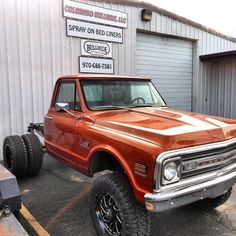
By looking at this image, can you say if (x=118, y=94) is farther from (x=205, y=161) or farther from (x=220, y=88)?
(x=220, y=88)

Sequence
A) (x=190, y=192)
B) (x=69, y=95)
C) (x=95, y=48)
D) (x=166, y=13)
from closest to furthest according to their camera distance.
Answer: (x=190, y=192) < (x=69, y=95) < (x=95, y=48) < (x=166, y=13)

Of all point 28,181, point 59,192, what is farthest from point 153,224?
Result: point 28,181

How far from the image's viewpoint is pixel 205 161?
2678 millimetres

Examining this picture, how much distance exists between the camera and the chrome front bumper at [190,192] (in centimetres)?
236

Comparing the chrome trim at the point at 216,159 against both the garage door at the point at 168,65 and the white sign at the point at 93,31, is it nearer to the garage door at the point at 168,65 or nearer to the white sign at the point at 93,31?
the white sign at the point at 93,31

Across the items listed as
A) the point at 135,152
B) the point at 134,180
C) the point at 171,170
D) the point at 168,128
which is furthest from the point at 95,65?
the point at 171,170

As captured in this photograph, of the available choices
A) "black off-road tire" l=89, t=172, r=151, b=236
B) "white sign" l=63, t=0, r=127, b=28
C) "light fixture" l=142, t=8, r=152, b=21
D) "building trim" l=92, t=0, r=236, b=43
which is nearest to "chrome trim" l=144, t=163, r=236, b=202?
"black off-road tire" l=89, t=172, r=151, b=236

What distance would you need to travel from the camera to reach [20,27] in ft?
22.7

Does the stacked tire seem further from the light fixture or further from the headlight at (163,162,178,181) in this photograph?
the light fixture

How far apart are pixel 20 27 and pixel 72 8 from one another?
170cm

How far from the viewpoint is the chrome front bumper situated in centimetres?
236

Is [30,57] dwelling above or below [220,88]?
above

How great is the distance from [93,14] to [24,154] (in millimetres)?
5161

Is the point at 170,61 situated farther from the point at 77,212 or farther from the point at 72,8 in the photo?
the point at 77,212
